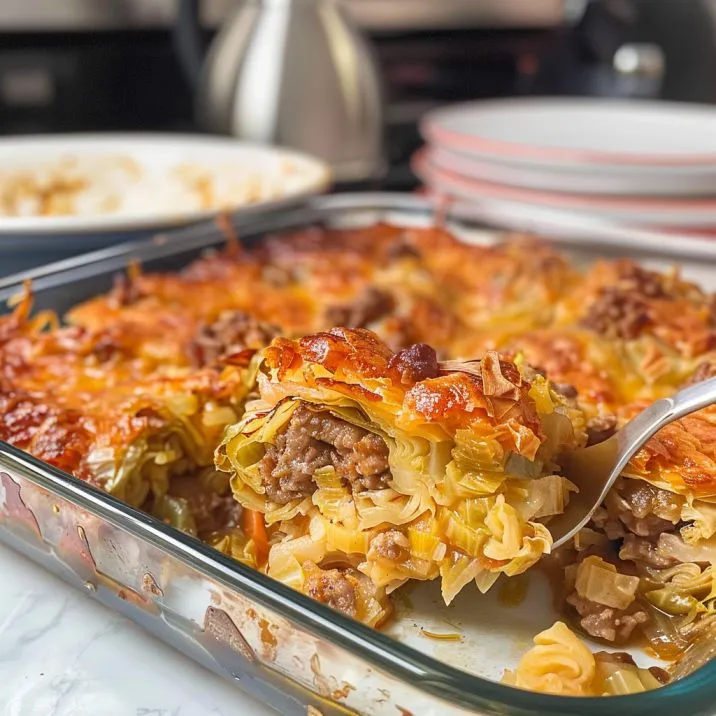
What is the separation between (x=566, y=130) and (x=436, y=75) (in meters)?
→ 1.42

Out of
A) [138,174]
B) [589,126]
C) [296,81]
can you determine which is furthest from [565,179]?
[138,174]

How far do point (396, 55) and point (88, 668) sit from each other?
12.1 feet

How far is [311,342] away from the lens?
1324 mm

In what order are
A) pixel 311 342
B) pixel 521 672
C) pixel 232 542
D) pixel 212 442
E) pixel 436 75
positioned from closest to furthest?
1. pixel 521 672
2. pixel 311 342
3. pixel 232 542
4. pixel 212 442
5. pixel 436 75

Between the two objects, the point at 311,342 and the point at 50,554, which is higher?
the point at 311,342

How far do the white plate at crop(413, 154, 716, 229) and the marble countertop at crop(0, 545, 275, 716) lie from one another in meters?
1.83

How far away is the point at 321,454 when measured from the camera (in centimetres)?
132

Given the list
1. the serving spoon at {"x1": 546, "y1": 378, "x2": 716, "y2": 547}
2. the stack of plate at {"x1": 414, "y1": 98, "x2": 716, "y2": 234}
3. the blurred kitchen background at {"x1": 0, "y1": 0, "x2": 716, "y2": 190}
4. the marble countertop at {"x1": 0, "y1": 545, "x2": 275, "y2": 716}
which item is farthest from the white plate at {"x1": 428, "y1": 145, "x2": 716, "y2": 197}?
the marble countertop at {"x1": 0, "y1": 545, "x2": 275, "y2": 716}

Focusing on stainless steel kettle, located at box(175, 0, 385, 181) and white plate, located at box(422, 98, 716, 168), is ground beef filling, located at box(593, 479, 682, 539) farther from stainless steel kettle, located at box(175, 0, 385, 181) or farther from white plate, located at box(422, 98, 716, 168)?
stainless steel kettle, located at box(175, 0, 385, 181)

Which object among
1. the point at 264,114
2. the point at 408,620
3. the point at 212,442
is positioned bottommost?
the point at 408,620

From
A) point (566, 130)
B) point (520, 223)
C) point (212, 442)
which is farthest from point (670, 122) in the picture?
point (212, 442)

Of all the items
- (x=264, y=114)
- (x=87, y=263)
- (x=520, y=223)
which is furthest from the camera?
(x=264, y=114)

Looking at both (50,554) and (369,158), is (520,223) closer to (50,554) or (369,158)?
(369,158)

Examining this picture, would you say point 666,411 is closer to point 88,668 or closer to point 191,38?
point 88,668
